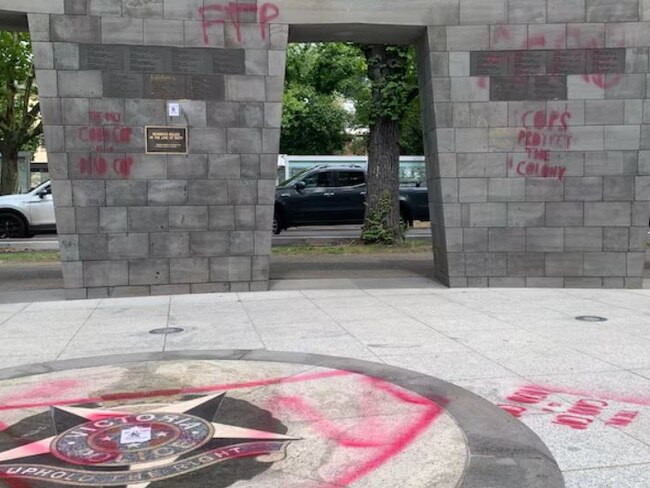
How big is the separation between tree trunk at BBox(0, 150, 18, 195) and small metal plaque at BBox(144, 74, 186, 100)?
18983 mm

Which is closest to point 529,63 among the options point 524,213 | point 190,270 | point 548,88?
point 548,88

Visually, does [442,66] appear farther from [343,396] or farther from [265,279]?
[343,396]

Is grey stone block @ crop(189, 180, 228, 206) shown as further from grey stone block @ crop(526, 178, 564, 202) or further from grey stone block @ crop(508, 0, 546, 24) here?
grey stone block @ crop(508, 0, 546, 24)

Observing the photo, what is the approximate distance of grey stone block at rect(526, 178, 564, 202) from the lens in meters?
9.95

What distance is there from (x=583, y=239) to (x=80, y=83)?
786 cm

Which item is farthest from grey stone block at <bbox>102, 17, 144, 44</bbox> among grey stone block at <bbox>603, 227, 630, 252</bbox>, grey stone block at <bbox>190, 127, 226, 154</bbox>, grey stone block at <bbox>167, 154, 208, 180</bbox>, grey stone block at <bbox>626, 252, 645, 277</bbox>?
grey stone block at <bbox>626, 252, 645, 277</bbox>

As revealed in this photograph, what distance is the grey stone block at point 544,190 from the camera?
32.6ft

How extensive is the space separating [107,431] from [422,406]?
6.90ft

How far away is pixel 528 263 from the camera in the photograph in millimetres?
10117

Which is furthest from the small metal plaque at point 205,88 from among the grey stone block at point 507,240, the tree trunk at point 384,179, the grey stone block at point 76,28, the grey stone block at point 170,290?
the tree trunk at point 384,179

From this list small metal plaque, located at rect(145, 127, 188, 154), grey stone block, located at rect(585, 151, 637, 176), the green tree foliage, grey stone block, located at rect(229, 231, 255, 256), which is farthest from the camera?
the green tree foliage

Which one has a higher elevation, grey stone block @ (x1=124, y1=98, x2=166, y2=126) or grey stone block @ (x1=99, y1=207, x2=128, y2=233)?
grey stone block @ (x1=124, y1=98, x2=166, y2=126)

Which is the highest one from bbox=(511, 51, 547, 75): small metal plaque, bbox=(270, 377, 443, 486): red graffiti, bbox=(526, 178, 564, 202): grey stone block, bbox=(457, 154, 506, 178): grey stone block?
bbox=(511, 51, 547, 75): small metal plaque

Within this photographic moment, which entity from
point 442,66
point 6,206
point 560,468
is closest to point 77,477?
point 560,468
